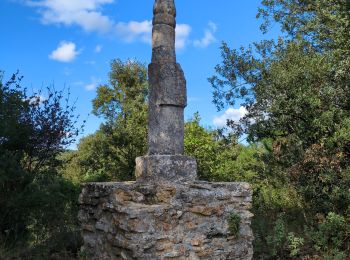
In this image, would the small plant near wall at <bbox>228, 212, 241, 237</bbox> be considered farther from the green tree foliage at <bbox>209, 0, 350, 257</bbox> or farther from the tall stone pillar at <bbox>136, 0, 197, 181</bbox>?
the green tree foliage at <bbox>209, 0, 350, 257</bbox>

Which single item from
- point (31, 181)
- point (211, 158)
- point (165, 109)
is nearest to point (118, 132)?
point (211, 158)

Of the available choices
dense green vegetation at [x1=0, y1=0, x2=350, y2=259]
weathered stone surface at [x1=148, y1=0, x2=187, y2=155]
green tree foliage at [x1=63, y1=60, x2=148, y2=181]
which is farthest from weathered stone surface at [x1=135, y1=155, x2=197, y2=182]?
green tree foliage at [x1=63, y1=60, x2=148, y2=181]

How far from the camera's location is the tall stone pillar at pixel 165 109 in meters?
5.03

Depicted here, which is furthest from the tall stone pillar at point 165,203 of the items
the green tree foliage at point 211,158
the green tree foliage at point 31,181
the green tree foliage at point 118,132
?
the green tree foliage at point 211,158

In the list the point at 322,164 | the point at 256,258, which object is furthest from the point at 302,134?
the point at 256,258

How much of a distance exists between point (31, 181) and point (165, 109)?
174 inches

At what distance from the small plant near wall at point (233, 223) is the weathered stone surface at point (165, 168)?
2.31 ft

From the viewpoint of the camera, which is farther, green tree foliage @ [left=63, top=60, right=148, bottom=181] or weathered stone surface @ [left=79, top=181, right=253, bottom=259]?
green tree foliage @ [left=63, top=60, right=148, bottom=181]

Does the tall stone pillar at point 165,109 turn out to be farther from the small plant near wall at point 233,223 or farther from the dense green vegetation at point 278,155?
the dense green vegetation at point 278,155

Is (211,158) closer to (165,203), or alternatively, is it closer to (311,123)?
(311,123)

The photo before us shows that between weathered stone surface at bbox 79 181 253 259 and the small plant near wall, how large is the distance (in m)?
0.04

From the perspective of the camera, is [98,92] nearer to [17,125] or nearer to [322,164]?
[17,125]

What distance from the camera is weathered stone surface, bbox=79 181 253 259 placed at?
4.41 metres

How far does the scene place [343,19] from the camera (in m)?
7.43
